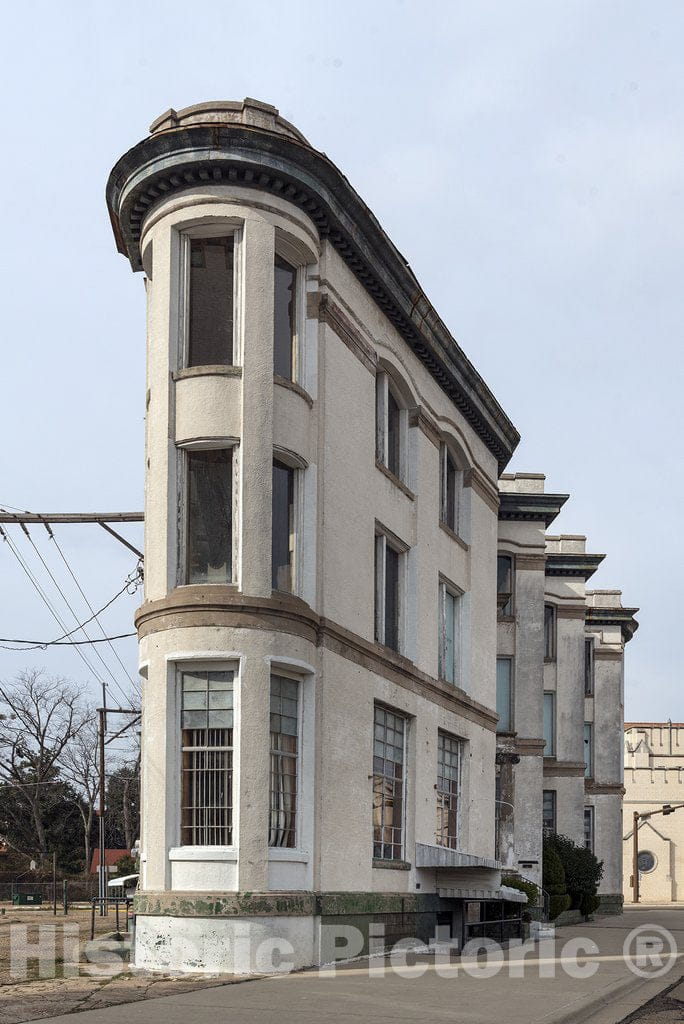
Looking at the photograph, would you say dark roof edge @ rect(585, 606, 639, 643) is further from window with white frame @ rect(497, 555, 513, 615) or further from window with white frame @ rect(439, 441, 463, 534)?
window with white frame @ rect(439, 441, 463, 534)

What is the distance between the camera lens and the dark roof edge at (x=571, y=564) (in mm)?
44406

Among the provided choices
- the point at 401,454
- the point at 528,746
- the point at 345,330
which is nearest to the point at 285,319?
the point at 345,330

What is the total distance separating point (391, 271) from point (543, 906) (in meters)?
18.4

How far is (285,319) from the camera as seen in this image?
21.5m

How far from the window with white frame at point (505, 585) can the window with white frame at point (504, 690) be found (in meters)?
1.40

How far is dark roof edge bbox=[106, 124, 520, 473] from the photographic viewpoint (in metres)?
20.1

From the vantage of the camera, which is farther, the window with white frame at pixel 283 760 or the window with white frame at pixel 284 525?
the window with white frame at pixel 284 525

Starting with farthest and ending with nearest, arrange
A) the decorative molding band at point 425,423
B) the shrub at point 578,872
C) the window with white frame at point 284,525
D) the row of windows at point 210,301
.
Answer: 1. the shrub at point 578,872
2. the decorative molding band at point 425,423
3. the window with white frame at point 284,525
4. the row of windows at point 210,301

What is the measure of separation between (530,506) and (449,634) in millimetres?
9020

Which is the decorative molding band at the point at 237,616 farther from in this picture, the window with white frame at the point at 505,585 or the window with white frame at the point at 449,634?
the window with white frame at the point at 505,585

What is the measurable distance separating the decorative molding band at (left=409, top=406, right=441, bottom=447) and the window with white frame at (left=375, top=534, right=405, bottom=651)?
2.71 meters

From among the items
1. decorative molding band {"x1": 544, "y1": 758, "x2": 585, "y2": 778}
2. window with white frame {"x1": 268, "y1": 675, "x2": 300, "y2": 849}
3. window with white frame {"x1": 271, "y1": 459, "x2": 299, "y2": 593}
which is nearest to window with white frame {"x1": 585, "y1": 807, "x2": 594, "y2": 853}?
decorative molding band {"x1": 544, "y1": 758, "x2": 585, "y2": 778}

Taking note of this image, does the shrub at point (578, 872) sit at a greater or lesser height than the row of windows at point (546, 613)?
lesser

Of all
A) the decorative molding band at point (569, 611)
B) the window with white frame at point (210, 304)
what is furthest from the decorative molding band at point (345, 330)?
the decorative molding band at point (569, 611)
